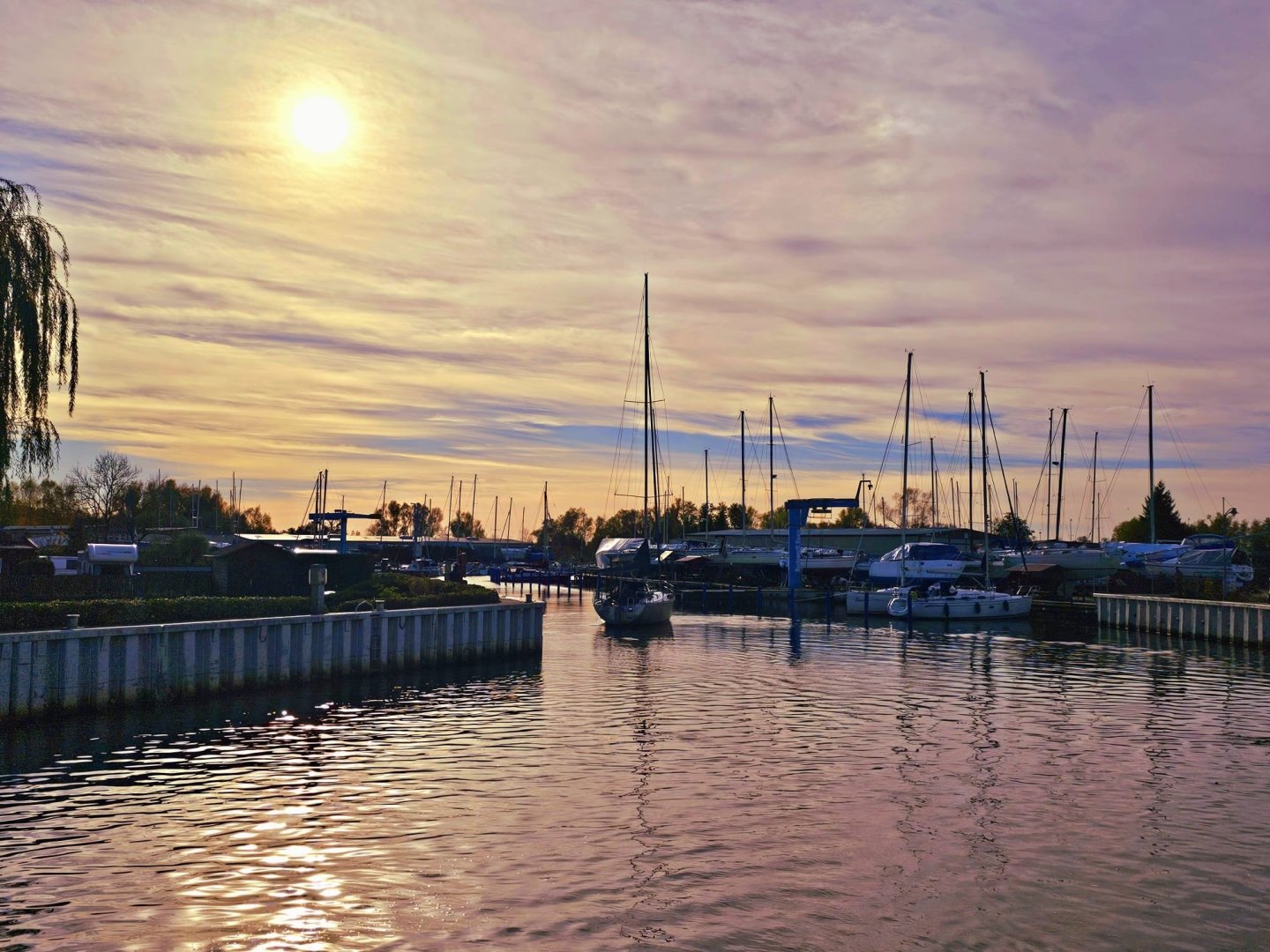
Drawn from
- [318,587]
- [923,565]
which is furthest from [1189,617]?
[318,587]

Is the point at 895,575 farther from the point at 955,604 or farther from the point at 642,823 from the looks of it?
the point at 642,823

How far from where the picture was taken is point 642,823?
21375 mm

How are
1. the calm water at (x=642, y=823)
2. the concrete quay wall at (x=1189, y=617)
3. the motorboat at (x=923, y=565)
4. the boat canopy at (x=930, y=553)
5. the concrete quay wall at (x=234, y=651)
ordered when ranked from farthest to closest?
1. the boat canopy at (x=930, y=553)
2. the motorboat at (x=923, y=565)
3. the concrete quay wall at (x=1189, y=617)
4. the concrete quay wall at (x=234, y=651)
5. the calm water at (x=642, y=823)

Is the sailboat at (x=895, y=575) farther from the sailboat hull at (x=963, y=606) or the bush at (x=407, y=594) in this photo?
the bush at (x=407, y=594)

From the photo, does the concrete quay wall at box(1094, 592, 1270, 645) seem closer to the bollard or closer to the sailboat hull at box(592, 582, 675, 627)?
the sailboat hull at box(592, 582, 675, 627)

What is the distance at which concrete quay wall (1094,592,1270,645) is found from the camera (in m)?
60.5

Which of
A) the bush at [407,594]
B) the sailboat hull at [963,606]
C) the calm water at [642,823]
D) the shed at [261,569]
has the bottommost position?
the calm water at [642,823]

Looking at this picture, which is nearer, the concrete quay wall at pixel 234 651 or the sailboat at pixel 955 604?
the concrete quay wall at pixel 234 651

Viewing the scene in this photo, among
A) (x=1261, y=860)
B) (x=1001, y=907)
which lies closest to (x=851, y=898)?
(x=1001, y=907)

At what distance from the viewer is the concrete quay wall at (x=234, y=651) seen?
3053 cm

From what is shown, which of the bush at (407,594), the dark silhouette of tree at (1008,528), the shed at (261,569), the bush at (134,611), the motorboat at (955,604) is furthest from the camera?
the dark silhouette of tree at (1008,528)

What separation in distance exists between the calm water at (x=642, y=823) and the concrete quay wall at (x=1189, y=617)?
25.1 meters

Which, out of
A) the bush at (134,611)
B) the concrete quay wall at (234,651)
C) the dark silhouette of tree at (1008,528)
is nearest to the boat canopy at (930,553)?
the dark silhouette of tree at (1008,528)

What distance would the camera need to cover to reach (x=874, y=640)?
211 feet
